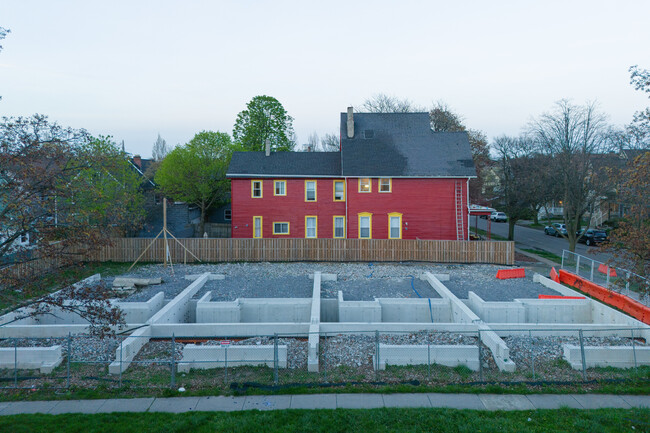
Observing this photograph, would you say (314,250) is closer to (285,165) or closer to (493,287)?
(285,165)

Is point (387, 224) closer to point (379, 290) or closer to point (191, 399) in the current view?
point (379, 290)

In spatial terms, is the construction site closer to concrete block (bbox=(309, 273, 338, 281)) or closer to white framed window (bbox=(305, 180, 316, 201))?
concrete block (bbox=(309, 273, 338, 281))

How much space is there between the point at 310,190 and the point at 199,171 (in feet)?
43.2

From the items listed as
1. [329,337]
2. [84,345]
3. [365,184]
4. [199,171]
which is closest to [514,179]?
[365,184]

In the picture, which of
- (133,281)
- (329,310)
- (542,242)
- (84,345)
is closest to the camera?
(84,345)

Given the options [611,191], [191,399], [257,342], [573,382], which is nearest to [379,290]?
[257,342]

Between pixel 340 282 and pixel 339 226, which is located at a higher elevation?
pixel 339 226

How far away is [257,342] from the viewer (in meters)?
13.7

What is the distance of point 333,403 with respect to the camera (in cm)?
980

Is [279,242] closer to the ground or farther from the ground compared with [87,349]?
farther from the ground

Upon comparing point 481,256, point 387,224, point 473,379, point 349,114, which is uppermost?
point 349,114

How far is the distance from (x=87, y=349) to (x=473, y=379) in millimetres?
11918

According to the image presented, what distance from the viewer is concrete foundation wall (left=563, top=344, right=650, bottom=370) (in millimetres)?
11867

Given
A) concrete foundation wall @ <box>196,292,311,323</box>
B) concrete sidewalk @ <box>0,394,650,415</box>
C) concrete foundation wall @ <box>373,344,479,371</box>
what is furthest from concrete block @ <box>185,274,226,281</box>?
concrete foundation wall @ <box>373,344,479,371</box>
